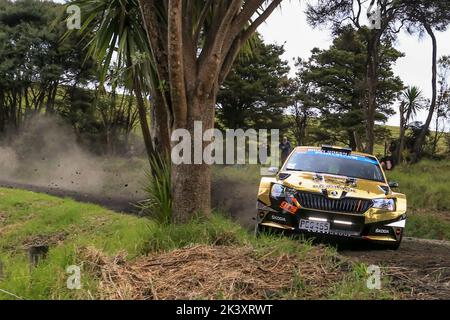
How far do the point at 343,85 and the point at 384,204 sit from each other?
27200 mm

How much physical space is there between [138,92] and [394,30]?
14297 mm

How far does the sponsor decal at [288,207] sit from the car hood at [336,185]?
28 cm

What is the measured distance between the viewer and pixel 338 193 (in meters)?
6.55

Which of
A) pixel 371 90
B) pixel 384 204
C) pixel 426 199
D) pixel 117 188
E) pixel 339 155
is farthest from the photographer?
pixel 117 188

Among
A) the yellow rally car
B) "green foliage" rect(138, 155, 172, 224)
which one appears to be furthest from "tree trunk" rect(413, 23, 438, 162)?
"green foliage" rect(138, 155, 172, 224)

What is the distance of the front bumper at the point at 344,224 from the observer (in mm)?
6387

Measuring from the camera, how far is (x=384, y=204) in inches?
260

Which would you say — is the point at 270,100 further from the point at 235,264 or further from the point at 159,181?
the point at 235,264

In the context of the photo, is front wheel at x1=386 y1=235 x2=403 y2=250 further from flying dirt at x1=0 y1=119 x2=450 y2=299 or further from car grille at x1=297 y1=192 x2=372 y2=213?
car grille at x1=297 y1=192 x2=372 y2=213

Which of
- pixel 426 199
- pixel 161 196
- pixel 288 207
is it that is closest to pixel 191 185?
pixel 161 196

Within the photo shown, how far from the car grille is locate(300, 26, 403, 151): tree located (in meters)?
25.4

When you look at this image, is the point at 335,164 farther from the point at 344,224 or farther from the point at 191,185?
the point at 191,185

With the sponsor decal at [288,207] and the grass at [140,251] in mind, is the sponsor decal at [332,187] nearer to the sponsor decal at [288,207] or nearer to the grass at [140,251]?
the sponsor decal at [288,207]
